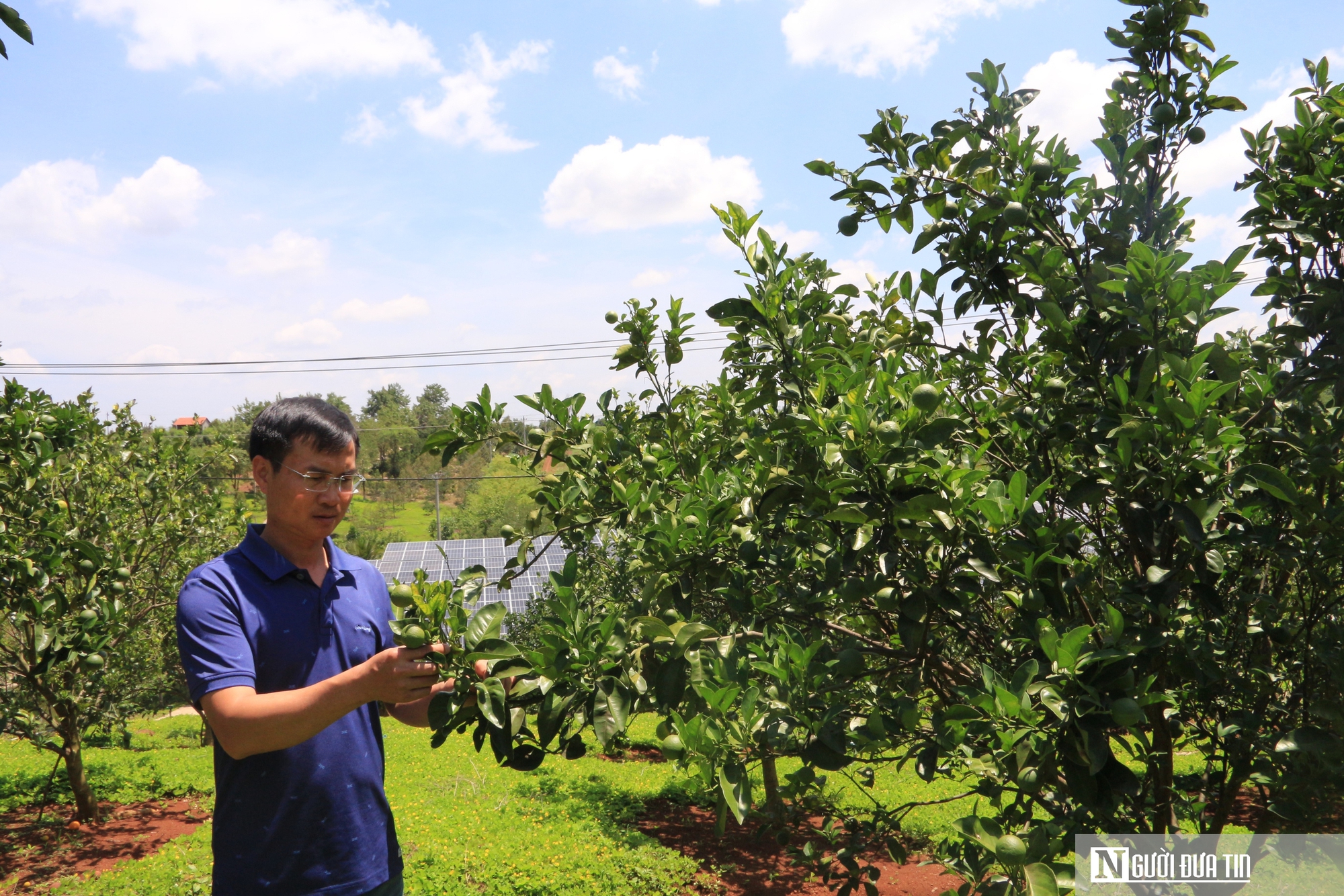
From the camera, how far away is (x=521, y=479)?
37.2 metres

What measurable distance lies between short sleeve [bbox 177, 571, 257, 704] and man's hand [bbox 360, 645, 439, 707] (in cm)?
41

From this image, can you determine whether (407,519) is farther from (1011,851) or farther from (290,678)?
(1011,851)

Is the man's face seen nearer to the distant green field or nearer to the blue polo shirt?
the blue polo shirt

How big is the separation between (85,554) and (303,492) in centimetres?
277

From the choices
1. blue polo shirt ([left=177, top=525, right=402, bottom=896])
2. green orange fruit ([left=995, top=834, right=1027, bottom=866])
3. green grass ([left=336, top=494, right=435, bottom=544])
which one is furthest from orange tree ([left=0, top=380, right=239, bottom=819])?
green grass ([left=336, top=494, right=435, bottom=544])

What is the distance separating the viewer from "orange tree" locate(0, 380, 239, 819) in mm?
4035

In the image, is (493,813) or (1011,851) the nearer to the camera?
(1011,851)

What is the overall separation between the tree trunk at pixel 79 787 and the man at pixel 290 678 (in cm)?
524

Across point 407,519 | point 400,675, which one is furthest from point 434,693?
point 407,519

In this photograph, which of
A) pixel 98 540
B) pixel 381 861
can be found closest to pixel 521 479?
pixel 98 540

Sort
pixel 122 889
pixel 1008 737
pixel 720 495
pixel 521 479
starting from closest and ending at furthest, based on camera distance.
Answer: pixel 1008 737
pixel 720 495
pixel 122 889
pixel 521 479

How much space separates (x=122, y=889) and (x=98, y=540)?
2.27 meters

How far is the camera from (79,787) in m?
6.10

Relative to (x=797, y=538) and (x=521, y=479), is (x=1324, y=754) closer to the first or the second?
(x=797, y=538)
